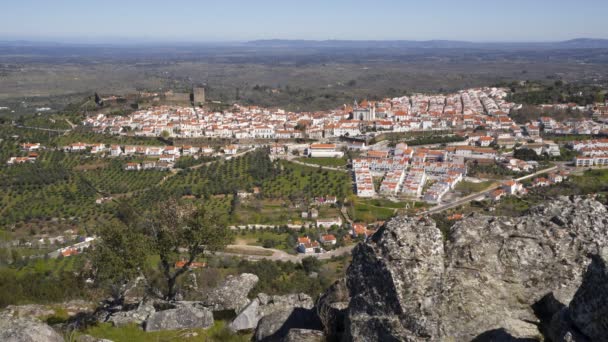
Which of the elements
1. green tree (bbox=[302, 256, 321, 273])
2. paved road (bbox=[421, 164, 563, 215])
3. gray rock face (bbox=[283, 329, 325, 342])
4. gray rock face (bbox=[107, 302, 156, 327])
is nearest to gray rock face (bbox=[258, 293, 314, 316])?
gray rock face (bbox=[107, 302, 156, 327])

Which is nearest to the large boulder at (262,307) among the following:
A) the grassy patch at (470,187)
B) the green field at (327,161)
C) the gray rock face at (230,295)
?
the gray rock face at (230,295)

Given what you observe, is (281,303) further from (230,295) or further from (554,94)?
(554,94)

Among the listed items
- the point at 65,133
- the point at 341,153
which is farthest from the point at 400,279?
the point at 65,133

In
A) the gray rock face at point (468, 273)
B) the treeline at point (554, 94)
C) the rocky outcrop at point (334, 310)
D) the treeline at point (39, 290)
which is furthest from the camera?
the treeline at point (554, 94)

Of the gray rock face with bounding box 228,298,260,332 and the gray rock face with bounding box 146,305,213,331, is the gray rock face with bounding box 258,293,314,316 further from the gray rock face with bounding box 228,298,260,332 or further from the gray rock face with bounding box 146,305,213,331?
the gray rock face with bounding box 146,305,213,331

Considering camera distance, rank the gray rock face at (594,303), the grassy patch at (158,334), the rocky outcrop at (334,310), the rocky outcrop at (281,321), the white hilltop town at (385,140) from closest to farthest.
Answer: the gray rock face at (594,303) < the rocky outcrop at (334,310) < the rocky outcrop at (281,321) < the grassy patch at (158,334) < the white hilltop town at (385,140)

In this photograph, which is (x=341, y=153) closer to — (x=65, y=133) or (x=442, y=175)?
(x=442, y=175)

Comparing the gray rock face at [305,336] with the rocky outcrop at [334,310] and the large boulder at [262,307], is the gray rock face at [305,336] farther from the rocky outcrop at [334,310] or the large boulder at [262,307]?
the large boulder at [262,307]
